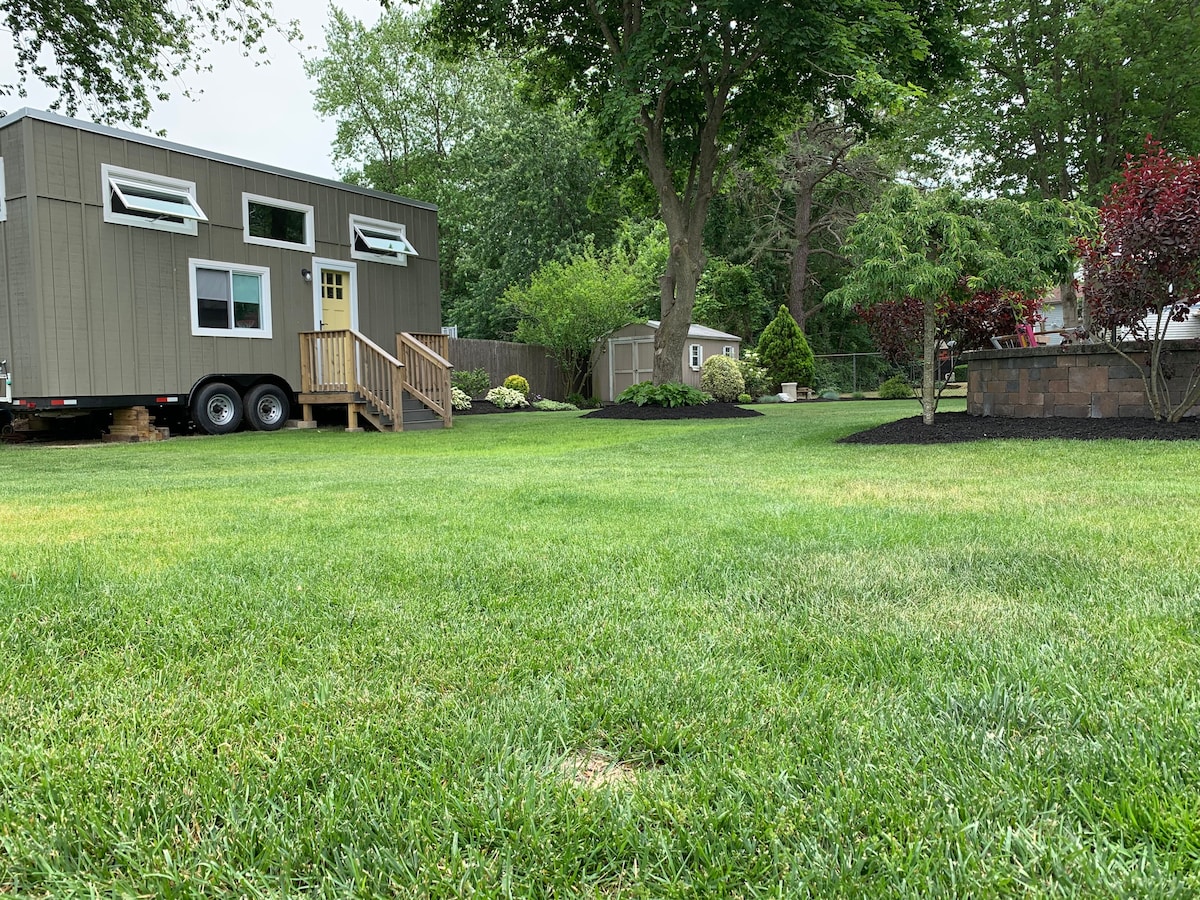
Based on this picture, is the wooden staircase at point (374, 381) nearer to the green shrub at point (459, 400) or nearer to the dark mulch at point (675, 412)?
the dark mulch at point (675, 412)

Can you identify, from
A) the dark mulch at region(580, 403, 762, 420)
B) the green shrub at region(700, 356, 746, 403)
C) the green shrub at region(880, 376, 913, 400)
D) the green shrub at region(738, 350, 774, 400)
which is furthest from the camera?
the green shrub at region(738, 350, 774, 400)

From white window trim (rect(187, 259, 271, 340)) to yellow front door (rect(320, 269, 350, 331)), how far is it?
3.28ft

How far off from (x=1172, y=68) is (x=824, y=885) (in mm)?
22512

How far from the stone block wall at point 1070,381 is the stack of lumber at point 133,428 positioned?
35.5 feet

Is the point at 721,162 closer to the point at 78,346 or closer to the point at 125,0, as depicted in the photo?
the point at 125,0

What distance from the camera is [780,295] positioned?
94.9 ft

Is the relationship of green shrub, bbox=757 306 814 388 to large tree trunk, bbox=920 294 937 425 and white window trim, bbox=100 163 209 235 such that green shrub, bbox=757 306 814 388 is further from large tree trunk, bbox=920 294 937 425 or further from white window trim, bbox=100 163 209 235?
white window trim, bbox=100 163 209 235

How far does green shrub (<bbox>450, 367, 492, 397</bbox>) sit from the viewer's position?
18.1 metres

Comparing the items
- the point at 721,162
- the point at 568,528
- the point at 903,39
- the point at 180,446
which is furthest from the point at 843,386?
the point at 568,528

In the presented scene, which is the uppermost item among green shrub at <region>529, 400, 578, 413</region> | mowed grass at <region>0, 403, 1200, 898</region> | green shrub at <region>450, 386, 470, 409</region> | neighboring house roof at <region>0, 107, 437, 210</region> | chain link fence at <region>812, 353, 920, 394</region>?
neighboring house roof at <region>0, 107, 437, 210</region>

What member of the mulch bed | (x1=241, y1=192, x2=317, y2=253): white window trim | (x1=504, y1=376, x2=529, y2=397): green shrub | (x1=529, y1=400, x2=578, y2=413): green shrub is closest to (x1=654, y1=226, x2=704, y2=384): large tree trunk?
the mulch bed

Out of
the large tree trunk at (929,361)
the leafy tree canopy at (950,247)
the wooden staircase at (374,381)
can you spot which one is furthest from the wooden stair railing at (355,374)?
the large tree trunk at (929,361)

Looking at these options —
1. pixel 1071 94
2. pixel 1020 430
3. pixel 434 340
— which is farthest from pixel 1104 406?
pixel 1071 94

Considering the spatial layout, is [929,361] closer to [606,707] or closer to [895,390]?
[606,707]
